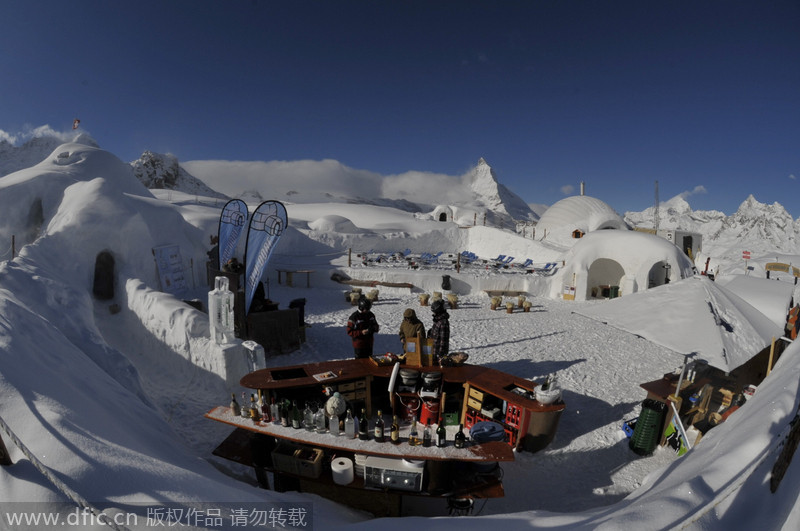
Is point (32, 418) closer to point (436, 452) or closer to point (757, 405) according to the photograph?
point (436, 452)

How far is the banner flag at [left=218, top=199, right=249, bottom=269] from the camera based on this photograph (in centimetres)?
960

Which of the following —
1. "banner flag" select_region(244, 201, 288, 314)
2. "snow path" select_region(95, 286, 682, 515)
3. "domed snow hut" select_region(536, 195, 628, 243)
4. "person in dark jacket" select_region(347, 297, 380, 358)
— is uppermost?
"domed snow hut" select_region(536, 195, 628, 243)

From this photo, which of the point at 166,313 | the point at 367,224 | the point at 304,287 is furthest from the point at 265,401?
the point at 367,224

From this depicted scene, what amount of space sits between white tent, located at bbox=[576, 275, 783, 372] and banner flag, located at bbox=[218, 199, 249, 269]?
8.04m

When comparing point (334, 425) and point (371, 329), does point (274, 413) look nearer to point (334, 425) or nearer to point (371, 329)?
point (334, 425)

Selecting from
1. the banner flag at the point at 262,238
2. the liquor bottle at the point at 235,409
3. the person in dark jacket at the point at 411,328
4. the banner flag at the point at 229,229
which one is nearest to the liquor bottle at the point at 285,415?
the liquor bottle at the point at 235,409

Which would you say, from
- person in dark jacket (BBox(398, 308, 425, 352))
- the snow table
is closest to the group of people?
person in dark jacket (BBox(398, 308, 425, 352))

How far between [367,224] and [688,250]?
2265 centimetres

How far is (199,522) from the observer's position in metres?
2.29

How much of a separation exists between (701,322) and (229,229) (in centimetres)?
989

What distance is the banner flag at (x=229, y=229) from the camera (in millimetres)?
9602

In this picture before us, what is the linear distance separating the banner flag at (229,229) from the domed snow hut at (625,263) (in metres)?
12.6

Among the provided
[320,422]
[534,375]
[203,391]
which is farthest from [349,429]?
[534,375]

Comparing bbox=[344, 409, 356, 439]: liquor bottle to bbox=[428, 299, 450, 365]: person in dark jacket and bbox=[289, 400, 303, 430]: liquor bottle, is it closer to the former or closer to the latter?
bbox=[289, 400, 303, 430]: liquor bottle
